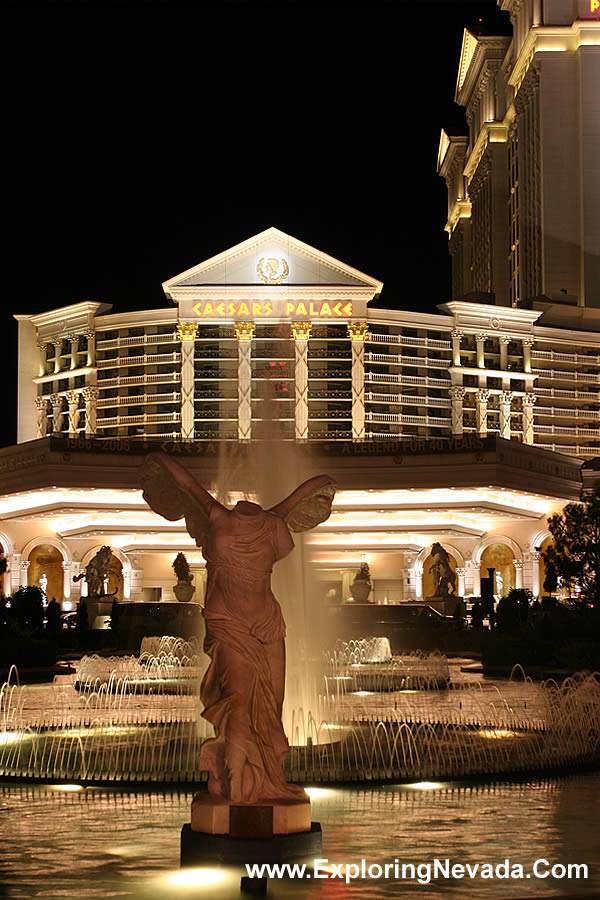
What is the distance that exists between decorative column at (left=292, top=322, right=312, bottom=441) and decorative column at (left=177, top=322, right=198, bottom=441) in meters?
6.92

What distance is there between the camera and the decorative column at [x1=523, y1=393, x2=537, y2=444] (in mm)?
90562

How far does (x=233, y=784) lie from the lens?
940 cm

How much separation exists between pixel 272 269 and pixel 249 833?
3073 inches

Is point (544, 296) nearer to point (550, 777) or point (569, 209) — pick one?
point (569, 209)

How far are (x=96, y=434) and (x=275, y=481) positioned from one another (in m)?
68.0

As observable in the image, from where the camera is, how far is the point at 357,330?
86.1m

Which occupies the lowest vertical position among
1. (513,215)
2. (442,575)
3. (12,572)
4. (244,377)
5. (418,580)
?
(442,575)

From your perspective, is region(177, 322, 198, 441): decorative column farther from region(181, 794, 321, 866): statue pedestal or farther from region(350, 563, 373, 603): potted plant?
region(181, 794, 321, 866): statue pedestal

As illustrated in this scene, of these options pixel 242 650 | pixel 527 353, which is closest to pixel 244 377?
pixel 527 353

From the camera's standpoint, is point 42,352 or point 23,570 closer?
point 23,570

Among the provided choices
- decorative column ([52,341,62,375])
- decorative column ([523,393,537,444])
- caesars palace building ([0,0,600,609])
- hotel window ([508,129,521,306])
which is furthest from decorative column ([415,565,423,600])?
hotel window ([508,129,521,306])

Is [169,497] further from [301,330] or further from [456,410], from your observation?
[456,410]

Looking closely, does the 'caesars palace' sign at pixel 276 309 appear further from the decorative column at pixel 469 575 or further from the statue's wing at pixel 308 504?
the statue's wing at pixel 308 504

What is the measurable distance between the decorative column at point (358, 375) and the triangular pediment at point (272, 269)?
277 centimetres
